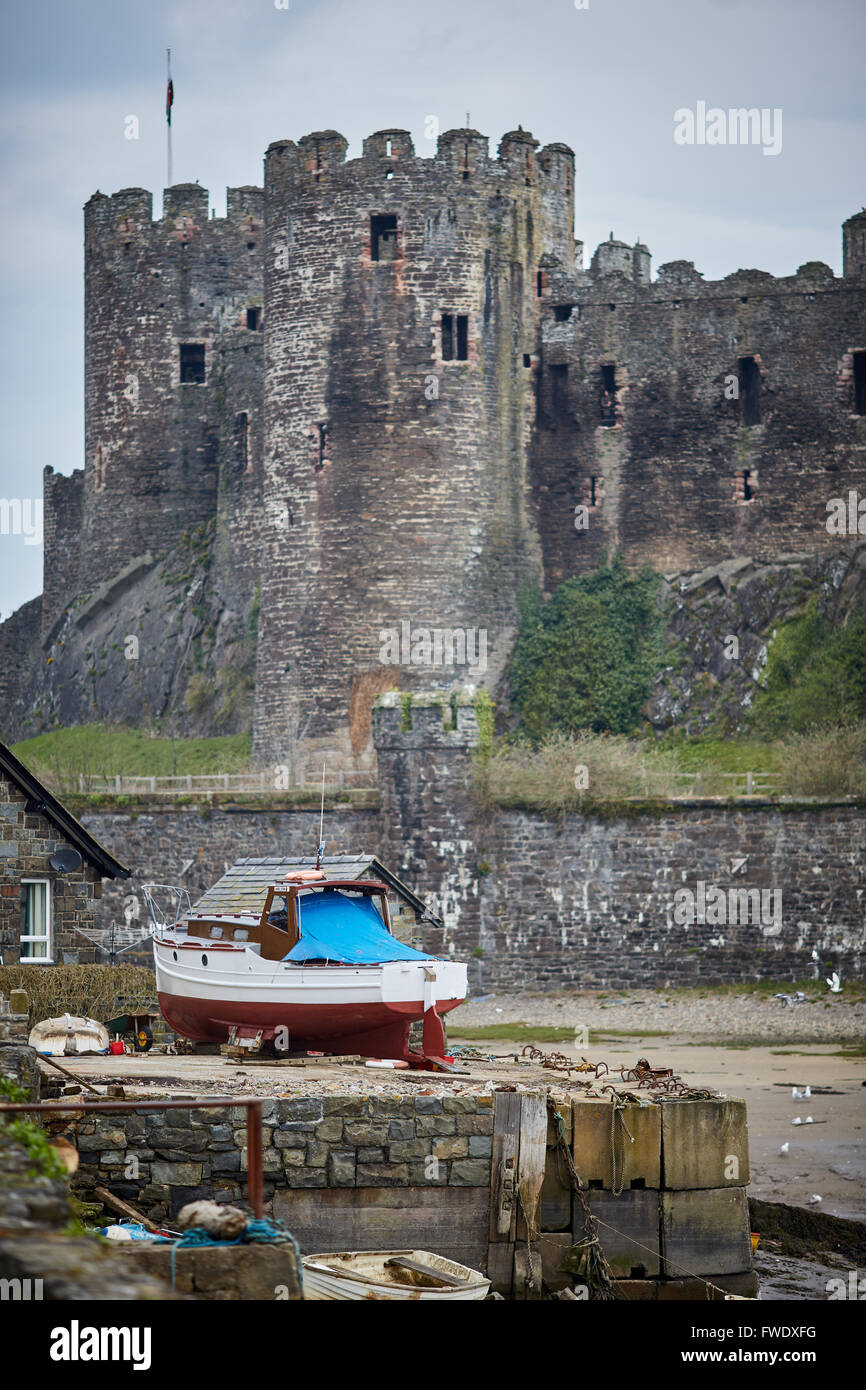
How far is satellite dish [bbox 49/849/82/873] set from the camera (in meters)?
25.3

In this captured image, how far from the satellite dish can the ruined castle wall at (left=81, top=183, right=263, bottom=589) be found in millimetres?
26111

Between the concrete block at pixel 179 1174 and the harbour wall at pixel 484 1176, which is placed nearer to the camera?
the concrete block at pixel 179 1174

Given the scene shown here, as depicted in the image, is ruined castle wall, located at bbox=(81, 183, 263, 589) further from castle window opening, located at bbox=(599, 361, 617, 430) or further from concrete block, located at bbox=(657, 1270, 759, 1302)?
concrete block, located at bbox=(657, 1270, 759, 1302)

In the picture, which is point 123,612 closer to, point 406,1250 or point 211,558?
point 211,558

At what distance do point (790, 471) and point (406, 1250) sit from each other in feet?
102

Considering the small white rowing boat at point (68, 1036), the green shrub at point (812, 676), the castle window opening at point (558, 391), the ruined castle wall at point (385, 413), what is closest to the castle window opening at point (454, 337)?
the ruined castle wall at point (385, 413)

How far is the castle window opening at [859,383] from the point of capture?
44.0m

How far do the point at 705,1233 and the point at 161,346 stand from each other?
1519 inches

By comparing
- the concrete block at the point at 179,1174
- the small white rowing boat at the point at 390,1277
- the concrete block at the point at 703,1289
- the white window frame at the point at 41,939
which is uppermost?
the white window frame at the point at 41,939

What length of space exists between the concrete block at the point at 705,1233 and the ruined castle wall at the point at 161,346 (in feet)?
119

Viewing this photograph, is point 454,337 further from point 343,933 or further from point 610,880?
point 343,933

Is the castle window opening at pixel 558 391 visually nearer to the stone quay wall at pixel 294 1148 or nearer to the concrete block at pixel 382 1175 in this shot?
the stone quay wall at pixel 294 1148

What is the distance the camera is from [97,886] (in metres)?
25.9

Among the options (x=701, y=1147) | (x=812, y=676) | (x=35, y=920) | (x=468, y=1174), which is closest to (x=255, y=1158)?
(x=468, y=1174)
